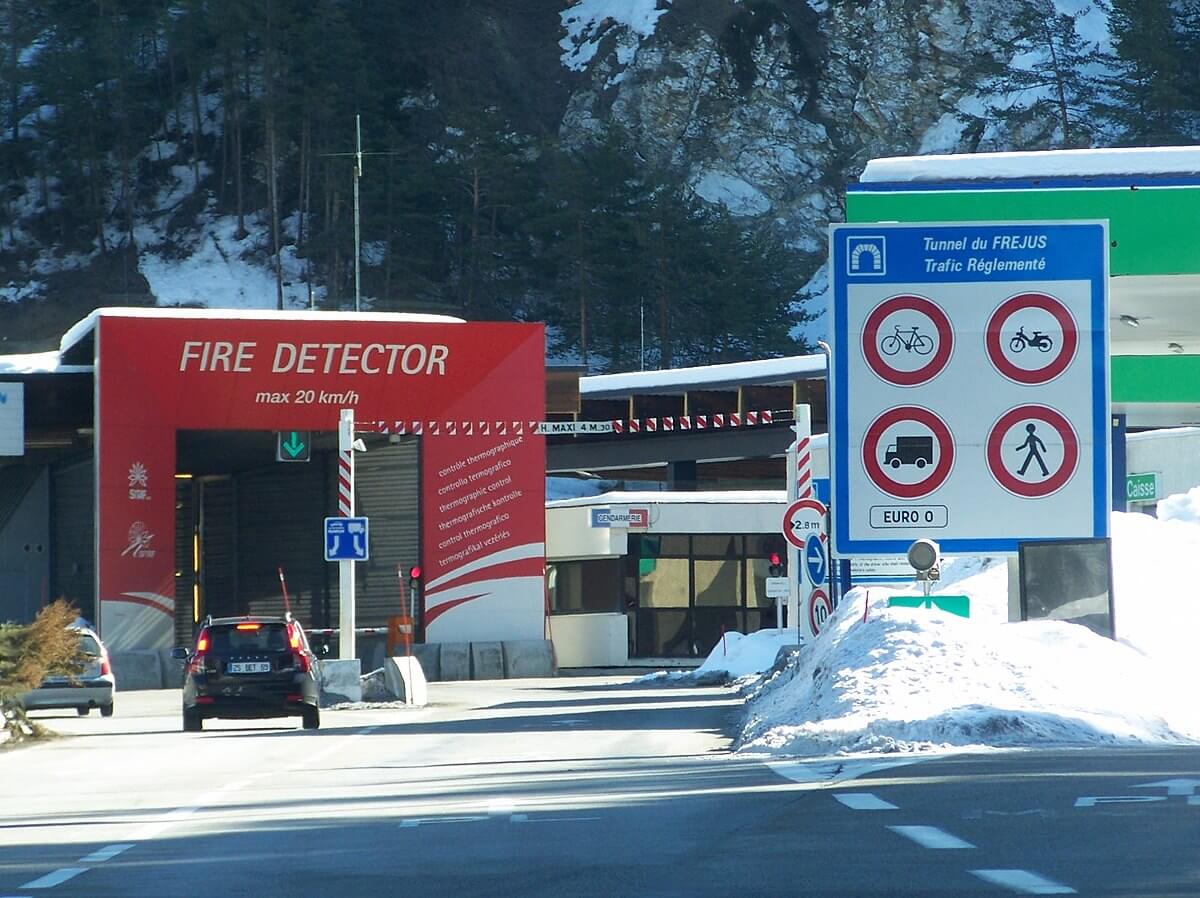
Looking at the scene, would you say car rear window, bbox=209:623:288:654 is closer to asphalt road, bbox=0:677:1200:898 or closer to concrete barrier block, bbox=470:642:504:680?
asphalt road, bbox=0:677:1200:898

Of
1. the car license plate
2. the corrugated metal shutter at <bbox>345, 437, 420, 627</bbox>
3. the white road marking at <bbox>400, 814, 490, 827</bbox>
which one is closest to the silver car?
the car license plate

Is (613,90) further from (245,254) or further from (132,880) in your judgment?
(132,880)

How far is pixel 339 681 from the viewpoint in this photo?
3136cm

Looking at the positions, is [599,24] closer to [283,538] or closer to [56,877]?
[283,538]

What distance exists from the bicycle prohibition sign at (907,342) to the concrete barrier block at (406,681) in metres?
12.3

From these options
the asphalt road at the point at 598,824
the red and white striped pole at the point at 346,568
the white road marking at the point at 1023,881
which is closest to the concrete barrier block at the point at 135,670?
the red and white striped pole at the point at 346,568

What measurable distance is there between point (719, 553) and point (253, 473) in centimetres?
1133

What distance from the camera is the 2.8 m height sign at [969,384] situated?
66.8 feet

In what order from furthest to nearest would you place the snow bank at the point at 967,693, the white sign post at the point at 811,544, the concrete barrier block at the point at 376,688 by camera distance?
1. the concrete barrier block at the point at 376,688
2. the white sign post at the point at 811,544
3. the snow bank at the point at 967,693

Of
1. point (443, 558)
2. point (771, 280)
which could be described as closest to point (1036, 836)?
point (443, 558)

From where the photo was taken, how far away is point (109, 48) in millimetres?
98250

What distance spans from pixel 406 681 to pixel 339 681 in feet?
3.46

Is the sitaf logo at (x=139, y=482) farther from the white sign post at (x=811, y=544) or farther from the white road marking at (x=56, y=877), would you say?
the white road marking at (x=56, y=877)

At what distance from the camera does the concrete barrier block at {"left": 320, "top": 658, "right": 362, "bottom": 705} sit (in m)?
31.3
